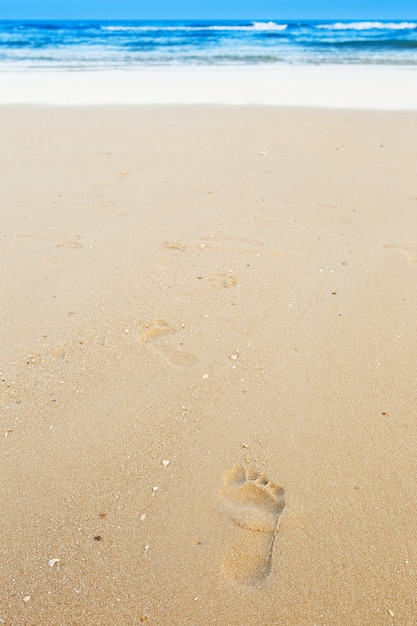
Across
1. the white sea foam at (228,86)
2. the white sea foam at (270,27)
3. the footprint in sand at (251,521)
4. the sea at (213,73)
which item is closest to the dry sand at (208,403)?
Answer: the footprint in sand at (251,521)

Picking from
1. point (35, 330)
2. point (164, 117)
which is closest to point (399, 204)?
point (35, 330)

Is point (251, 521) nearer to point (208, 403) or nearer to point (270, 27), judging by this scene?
point (208, 403)

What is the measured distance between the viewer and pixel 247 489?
189 cm

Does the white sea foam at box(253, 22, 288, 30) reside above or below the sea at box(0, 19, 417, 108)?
below

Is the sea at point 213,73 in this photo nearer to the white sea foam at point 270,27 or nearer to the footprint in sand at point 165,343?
the footprint in sand at point 165,343

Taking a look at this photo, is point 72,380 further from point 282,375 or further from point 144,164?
point 144,164

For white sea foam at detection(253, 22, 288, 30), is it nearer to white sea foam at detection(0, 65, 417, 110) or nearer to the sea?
the sea

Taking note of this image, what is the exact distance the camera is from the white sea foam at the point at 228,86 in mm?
8141

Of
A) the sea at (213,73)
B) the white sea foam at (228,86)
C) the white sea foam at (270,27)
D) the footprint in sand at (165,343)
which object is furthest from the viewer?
the white sea foam at (270,27)

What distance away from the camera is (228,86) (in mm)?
9547

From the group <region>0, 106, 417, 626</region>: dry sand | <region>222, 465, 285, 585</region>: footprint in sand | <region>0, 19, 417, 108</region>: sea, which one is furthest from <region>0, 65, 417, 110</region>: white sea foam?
<region>222, 465, 285, 585</region>: footprint in sand

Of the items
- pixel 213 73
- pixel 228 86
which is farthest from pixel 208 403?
pixel 213 73

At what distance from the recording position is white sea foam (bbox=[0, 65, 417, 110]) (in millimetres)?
8141

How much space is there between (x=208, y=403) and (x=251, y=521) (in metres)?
0.62
